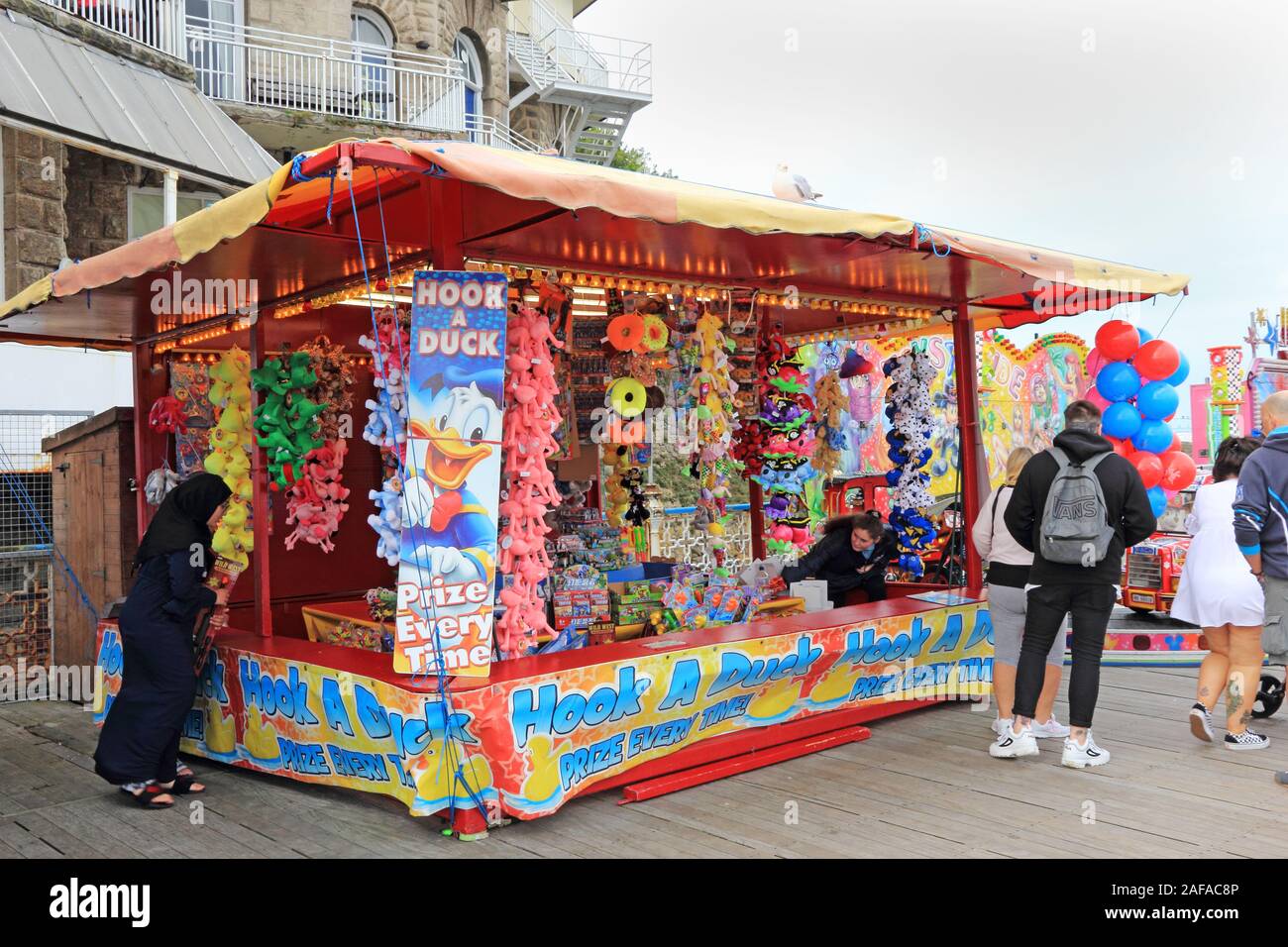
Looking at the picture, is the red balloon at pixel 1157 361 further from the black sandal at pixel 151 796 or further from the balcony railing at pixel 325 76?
the balcony railing at pixel 325 76

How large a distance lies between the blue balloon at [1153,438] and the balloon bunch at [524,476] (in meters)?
4.50

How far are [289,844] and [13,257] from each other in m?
11.5

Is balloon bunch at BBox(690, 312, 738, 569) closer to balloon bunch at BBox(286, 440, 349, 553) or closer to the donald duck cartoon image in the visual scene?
the donald duck cartoon image

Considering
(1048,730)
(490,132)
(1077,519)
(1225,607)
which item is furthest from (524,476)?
(490,132)

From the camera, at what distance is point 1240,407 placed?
1421 cm

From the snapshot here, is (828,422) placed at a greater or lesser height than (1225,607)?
greater

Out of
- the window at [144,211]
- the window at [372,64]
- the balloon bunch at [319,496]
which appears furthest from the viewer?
the window at [372,64]

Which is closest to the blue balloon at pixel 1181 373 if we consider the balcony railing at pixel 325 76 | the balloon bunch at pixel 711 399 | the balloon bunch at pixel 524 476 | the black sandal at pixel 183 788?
the balloon bunch at pixel 711 399

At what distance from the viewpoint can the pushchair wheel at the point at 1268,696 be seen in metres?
6.27

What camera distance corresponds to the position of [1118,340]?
7.25 metres

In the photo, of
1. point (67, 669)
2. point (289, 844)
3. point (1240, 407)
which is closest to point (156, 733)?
point (289, 844)

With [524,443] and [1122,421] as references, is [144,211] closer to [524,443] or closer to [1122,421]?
[524,443]

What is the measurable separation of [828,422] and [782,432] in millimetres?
803

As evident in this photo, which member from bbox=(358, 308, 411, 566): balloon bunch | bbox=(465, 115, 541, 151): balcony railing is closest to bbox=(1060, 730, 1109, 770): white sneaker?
bbox=(358, 308, 411, 566): balloon bunch
